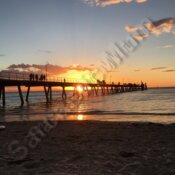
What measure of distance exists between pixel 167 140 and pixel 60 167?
4017 mm

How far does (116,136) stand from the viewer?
9.25 meters

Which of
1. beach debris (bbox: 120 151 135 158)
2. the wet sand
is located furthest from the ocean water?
beach debris (bbox: 120 151 135 158)

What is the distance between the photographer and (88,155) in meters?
6.50

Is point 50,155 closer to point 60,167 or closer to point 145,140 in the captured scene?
point 60,167

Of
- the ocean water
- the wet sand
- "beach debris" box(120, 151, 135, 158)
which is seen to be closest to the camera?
the wet sand

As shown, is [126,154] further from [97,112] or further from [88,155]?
[97,112]

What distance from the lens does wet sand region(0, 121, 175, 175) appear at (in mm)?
5387

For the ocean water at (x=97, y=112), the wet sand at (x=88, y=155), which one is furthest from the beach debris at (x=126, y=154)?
the ocean water at (x=97, y=112)

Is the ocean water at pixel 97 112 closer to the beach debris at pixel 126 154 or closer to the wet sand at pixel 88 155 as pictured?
the wet sand at pixel 88 155

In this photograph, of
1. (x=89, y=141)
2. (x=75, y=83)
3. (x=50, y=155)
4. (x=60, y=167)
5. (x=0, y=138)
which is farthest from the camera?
(x=75, y=83)

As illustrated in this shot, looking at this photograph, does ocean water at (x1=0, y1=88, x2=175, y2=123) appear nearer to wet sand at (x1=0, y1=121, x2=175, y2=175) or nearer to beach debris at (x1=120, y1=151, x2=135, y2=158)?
wet sand at (x1=0, y1=121, x2=175, y2=175)

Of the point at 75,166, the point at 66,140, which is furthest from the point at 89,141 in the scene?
the point at 75,166

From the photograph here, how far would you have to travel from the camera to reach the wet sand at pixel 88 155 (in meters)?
5.39

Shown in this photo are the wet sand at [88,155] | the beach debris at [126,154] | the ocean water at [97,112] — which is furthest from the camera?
the ocean water at [97,112]
